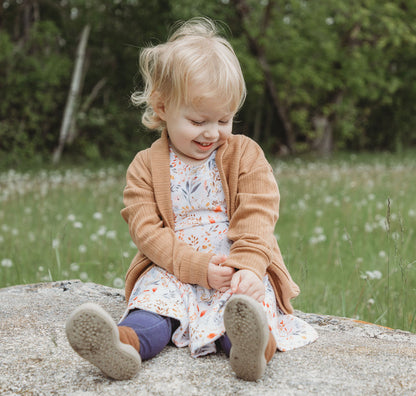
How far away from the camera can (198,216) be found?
2.75 metres

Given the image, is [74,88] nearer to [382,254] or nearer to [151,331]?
[382,254]

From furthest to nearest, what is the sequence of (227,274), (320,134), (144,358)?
(320,134)
(227,274)
(144,358)

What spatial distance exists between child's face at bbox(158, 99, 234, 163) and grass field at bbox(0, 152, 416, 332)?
94 cm

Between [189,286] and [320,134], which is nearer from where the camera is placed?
[189,286]

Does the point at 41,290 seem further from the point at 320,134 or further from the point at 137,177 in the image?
the point at 320,134

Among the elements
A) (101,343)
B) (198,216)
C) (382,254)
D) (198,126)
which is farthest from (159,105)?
(382,254)

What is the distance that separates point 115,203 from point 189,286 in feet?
16.0

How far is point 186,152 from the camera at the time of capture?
8.95 ft

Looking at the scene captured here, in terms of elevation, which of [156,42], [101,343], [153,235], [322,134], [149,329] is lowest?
[322,134]

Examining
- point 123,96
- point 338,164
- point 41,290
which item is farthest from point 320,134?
point 41,290

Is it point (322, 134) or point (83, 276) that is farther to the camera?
point (322, 134)

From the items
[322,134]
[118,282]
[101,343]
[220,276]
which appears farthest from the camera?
[322,134]

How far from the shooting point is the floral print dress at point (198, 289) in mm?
2356

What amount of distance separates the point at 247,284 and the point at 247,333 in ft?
1.30
